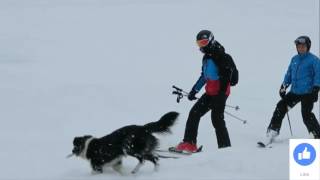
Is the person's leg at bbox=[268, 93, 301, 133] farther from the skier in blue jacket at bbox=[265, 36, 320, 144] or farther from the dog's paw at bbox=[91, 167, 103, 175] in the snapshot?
the dog's paw at bbox=[91, 167, 103, 175]

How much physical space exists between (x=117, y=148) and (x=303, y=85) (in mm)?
3309

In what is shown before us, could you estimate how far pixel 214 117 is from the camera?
9188 millimetres

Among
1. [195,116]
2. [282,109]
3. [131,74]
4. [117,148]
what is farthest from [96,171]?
[131,74]

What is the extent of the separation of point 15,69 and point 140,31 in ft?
27.4

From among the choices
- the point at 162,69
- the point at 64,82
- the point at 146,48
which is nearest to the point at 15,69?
the point at 64,82

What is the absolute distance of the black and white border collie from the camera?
295 inches

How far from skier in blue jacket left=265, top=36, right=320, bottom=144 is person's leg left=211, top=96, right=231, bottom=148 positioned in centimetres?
72

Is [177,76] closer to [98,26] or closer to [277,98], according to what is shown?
[277,98]

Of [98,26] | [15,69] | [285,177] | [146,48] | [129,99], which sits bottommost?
[285,177]

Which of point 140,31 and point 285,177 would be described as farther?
point 140,31

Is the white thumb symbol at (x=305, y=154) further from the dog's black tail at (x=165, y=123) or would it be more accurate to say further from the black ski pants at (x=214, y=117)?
the black ski pants at (x=214, y=117)

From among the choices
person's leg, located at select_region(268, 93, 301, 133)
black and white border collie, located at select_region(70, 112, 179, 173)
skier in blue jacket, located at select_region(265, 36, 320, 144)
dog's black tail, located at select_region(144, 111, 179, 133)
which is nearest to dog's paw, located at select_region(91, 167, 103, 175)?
black and white border collie, located at select_region(70, 112, 179, 173)

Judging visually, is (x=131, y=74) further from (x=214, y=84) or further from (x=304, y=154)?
(x=304, y=154)

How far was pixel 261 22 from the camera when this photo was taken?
26766 millimetres
